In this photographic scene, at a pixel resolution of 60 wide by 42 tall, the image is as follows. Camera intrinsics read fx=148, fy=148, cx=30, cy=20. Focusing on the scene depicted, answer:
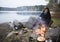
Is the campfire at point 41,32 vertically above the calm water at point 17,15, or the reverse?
the calm water at point 17,15

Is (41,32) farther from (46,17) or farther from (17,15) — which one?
(17,15)

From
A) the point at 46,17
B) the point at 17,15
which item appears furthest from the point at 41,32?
the point at 17,15

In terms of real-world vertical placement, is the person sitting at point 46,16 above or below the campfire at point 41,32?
above

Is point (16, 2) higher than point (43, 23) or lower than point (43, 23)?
higher

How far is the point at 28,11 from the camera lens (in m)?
2.10

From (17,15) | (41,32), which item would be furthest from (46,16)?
(17,15)

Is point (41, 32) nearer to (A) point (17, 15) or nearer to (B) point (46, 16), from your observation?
(B) point (46, 16)

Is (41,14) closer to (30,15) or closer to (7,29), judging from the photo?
(30,15)

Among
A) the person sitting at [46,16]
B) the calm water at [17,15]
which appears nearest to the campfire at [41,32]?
the person sitting at [46,16]

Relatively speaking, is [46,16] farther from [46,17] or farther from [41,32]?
[41,32]

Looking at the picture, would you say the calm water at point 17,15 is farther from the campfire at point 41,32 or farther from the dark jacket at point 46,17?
the campfire at point 41,32

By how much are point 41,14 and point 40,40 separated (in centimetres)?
37

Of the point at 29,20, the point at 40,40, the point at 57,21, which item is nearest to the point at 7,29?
the point at 29,20

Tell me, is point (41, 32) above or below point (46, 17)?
below
